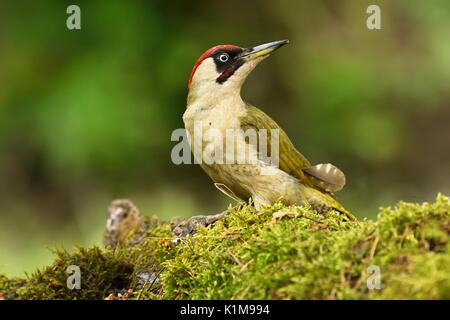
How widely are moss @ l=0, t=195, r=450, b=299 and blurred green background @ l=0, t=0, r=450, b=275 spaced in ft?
13.6

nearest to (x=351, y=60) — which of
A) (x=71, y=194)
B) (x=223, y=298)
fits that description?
(x=71, y=194)

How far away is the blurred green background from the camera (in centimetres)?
820

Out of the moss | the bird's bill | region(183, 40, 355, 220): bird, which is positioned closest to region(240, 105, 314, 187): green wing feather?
region(183, 40, 355, 220): bird

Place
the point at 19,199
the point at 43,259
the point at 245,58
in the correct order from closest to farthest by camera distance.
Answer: the point at 245,58
the point at 43,259
the point at 19,199

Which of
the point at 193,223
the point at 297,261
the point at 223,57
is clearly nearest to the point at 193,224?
the point at 193,223

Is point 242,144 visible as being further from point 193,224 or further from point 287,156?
point 193,224

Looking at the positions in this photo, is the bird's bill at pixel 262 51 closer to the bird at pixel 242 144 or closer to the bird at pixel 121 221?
the bird at pixel 242 144

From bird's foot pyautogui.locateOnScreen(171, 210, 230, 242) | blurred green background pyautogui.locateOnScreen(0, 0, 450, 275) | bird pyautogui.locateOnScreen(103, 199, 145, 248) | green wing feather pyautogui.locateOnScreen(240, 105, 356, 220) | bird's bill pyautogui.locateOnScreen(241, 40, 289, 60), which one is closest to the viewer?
bird's foot pyautogui.locateOnScreen(171, 210, 230, 242)

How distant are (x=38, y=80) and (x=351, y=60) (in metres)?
3.44

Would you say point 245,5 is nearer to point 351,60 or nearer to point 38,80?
point 351,60

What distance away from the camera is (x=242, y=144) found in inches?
188

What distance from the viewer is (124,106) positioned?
26.9ft

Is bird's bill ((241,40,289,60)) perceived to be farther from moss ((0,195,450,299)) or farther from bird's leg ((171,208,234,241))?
moss ((0,195,450,299))

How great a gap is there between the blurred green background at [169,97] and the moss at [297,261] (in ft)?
13.6
